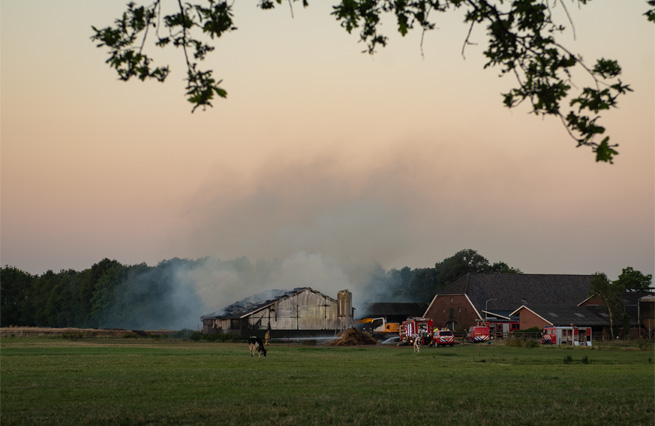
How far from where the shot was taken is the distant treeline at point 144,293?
5719 inches

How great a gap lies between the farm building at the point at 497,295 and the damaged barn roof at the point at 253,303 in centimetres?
2248

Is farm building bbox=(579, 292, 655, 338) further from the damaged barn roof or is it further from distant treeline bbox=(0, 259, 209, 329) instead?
distant treeline bbox=(0, 259, 209, 329)

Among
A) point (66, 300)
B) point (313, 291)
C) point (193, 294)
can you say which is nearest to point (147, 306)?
point (193, 294)

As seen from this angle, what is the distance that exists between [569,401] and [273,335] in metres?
73.4

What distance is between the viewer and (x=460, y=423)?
1557 cm

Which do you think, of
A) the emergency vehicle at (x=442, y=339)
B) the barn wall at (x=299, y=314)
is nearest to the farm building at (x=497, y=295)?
the barn wall at (x=299, y=314)

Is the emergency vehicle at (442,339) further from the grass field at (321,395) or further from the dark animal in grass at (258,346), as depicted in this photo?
the grass field at (321,395)

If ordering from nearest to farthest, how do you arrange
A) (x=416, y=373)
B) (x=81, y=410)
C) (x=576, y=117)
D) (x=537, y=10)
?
(x=576, y=117) < (x=537, y=10) < (x=81, y=410) < (x=416, y=373)

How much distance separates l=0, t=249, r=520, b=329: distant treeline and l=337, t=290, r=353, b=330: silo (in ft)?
128

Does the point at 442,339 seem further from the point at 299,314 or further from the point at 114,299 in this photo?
the point at 114,299

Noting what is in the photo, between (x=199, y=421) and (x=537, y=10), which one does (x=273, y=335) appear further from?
(x=537, y=10)

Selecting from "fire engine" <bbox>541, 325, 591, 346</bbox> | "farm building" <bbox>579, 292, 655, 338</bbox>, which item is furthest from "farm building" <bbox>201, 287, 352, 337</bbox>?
"fire engine" <bbox>541, 325, 591, 346</bbox>

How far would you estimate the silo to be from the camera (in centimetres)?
9681

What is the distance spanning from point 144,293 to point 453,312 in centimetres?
7358
